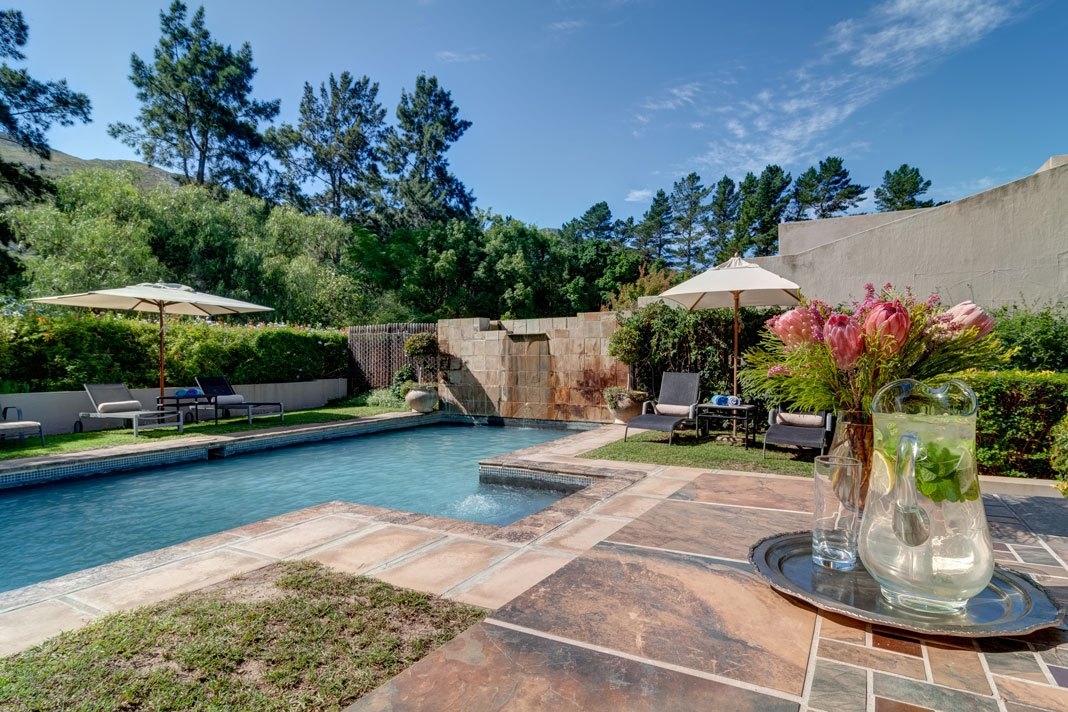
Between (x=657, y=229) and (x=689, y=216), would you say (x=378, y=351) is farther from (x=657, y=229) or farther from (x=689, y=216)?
(x=689, y=216)

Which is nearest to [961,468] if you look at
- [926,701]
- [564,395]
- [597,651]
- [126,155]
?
[926,701]

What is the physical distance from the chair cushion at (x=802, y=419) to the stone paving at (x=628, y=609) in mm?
2226

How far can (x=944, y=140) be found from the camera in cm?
1557

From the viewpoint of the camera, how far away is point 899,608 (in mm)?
1593

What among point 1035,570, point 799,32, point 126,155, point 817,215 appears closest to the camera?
point 1035,570

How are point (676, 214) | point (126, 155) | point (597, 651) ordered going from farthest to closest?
point (676, 214) < point (126, 155) < point (597, 651)

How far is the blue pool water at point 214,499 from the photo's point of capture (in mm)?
4031

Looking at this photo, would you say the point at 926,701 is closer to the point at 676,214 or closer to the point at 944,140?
the point at 944,140

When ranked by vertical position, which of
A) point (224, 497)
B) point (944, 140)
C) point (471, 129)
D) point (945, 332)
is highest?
point (471, 129)

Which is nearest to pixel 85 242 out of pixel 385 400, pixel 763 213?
pixel 385 400

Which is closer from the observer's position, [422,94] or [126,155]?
[126,155]

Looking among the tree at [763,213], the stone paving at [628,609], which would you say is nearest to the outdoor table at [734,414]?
the stone paving at [628,609]

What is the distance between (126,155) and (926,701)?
1336 inches

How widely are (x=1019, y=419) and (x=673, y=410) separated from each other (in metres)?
3.56
